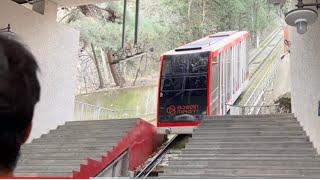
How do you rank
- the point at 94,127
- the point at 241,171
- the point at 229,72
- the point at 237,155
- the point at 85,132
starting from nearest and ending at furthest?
1. the point at 241,171
2. the point at 237,155
3. the point at 85,132
4. the point at 94,127
5. the point at 229,72

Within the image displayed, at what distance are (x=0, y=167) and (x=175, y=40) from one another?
15402mm

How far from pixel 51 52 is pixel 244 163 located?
5.25 metres

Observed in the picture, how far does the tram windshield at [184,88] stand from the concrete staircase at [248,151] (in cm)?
124

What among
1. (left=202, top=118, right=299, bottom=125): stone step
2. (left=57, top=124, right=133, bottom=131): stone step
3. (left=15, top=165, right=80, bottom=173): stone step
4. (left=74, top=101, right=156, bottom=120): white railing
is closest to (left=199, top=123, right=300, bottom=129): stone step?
(left=202, top=118, right=299, bottom=125): stone step

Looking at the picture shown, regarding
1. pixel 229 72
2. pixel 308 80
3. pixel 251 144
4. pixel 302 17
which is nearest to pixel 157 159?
pixel 251 144

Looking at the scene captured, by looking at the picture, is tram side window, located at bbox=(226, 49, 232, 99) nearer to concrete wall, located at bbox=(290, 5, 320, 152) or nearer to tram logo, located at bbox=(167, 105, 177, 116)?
tram logo, located at bbox=(167, 105, 177, 116)

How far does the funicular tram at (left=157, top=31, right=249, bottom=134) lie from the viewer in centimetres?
980

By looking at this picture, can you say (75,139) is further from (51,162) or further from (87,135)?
(51,162)

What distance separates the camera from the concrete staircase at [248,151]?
573 cm

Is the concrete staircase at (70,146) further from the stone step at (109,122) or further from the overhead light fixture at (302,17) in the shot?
the overhead light fixture at (302,17)

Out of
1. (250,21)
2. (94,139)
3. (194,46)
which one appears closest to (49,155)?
(94,139)

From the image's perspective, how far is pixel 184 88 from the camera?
10055mm

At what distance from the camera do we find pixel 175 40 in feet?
52.3

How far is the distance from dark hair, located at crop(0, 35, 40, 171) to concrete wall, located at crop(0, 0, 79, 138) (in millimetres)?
8130
